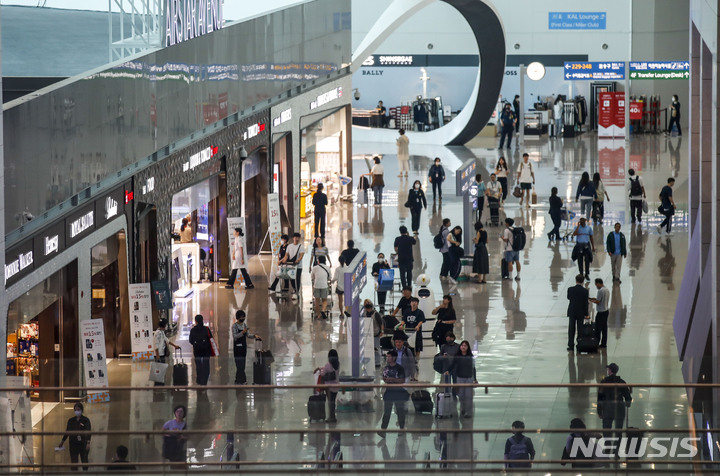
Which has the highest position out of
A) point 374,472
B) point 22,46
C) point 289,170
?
point 22,46

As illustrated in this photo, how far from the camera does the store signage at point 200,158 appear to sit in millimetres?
21538

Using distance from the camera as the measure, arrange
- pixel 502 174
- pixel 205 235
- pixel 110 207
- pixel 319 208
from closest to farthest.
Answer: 1. pixel 110 207
2. pixel 205 235
3. pixel 319 208
4. pixel 502 174

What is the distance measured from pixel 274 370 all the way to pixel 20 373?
138 inches

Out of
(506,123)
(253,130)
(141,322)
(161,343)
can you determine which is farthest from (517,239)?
(506,123)

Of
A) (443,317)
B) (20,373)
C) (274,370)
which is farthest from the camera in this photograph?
(443,317)

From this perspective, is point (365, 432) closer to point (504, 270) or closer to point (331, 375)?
point (331, 375)

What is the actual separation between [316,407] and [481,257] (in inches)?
446

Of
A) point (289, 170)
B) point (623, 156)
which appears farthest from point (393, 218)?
point (623, 156)

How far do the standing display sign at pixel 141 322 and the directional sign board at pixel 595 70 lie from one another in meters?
31.7

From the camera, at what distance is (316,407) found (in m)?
11.8

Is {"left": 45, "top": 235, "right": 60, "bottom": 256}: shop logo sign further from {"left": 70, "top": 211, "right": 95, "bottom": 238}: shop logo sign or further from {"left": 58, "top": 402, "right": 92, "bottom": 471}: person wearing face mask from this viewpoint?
{"left": 58, "top": 402, "right": 92, "bottom": 471}: person wearing face mask

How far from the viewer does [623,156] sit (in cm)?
4141

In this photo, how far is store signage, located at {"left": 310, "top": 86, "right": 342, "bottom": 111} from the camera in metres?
30.6

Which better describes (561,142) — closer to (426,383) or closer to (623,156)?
(623,156)
